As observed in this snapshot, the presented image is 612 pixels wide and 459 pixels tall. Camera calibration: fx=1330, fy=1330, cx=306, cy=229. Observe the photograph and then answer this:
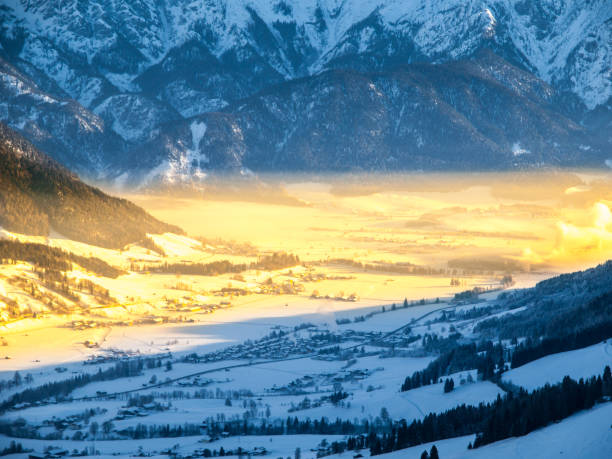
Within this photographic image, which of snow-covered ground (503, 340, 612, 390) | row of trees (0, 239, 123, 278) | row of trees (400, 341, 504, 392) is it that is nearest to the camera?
snow-covered ground (503, 340, 612, 390)

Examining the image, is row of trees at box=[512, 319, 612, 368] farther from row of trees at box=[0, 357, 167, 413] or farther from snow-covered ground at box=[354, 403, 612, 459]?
row of trees at box=[0, 357, 167, 413]

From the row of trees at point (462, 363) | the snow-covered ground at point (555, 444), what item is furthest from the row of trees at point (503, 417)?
the row of trees at point (462, 363)

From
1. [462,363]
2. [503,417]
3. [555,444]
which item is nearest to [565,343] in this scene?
[462,363]

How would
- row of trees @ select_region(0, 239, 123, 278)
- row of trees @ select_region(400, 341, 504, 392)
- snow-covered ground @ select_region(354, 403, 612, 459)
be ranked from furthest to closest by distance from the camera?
row of trees @ select_region(0, 239, 123, 278) → row of trees @ select_region(400, 341, 504, 392) → snow-covered ground @ select_region(354, 403, 612, 459)

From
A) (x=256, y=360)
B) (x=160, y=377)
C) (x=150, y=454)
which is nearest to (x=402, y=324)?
(x=256, y=360)

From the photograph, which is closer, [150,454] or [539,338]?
[150,454]

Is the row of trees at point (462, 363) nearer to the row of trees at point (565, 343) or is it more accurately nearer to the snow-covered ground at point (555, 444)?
the row of trees at point (565, 343)

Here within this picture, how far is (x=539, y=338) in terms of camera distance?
123 metres

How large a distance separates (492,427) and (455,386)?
88.0 feet

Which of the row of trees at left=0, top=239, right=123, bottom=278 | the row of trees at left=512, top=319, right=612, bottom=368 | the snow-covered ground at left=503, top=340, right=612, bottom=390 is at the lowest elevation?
the snow-covered ground at left=503, top=340, right=612, bottom=390

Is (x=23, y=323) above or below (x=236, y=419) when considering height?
above

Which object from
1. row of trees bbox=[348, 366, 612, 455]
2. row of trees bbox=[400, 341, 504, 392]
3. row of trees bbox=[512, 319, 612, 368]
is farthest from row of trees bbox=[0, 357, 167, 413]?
row of trees bbox=[512, 319, 612, 368]

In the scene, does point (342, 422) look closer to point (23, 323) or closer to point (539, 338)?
point (539, 338)

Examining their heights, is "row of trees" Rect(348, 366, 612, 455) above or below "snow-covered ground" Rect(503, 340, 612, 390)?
below
